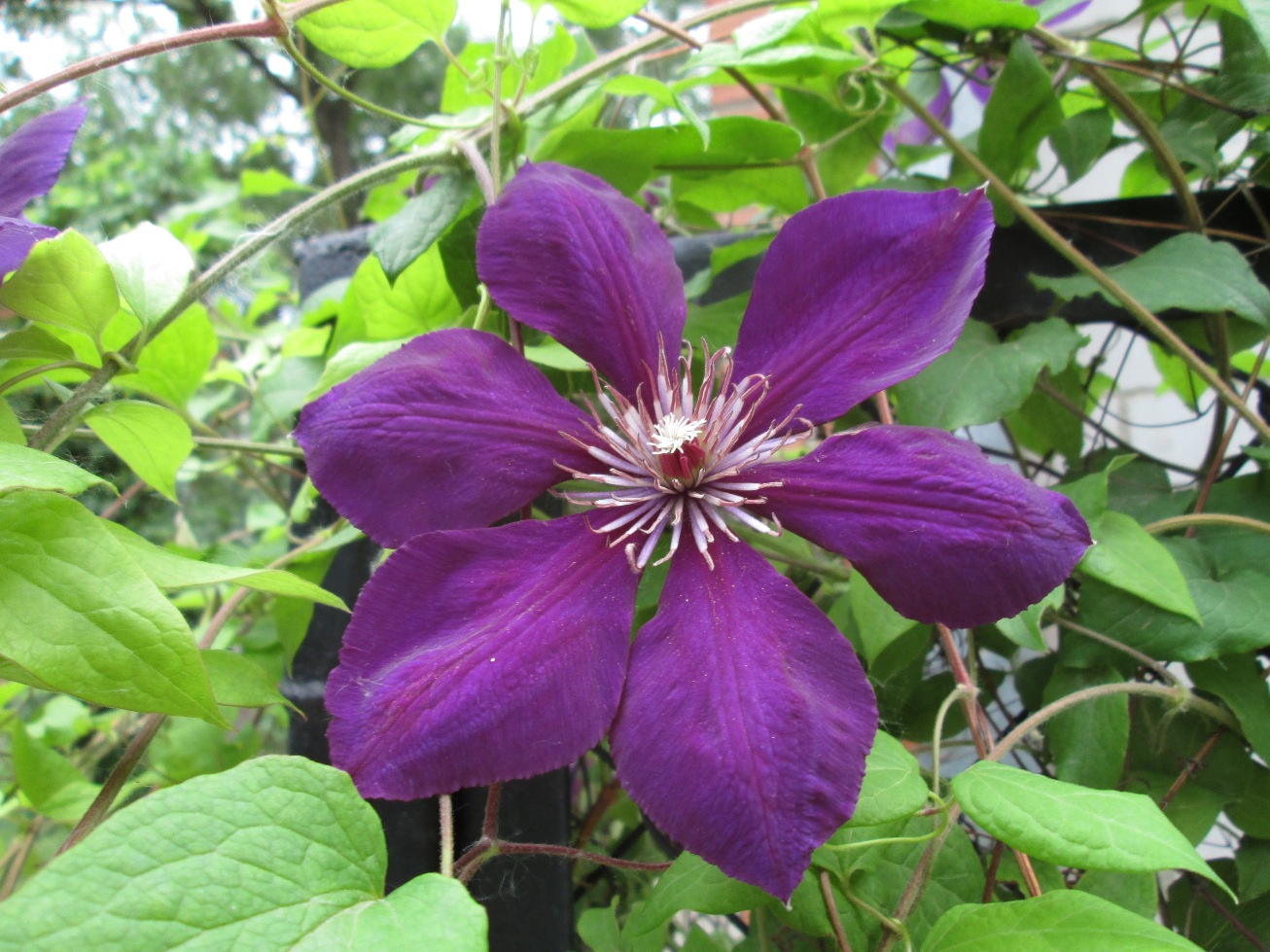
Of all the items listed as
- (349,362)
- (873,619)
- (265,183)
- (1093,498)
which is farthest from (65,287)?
(265,183)

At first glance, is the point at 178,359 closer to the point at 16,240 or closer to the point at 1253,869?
the point at 16,240

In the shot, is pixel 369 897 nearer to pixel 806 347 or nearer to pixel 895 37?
pixel 806 347

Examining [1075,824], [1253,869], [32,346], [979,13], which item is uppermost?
[979,13]

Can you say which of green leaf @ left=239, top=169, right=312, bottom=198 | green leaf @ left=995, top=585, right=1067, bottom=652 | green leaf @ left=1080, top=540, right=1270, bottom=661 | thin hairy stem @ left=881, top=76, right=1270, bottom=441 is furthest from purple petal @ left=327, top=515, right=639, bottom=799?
green leaf @ left=239, top=169, right=312, bottom=198

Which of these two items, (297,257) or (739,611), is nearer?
(739,611)

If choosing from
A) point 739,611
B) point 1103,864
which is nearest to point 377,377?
point 739,611

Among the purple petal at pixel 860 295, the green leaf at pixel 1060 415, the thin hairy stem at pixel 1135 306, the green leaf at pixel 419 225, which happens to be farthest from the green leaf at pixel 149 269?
the green leaf at pixel 1060 415

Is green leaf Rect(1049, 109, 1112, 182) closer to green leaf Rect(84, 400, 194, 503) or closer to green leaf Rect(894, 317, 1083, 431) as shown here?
green leaf Rect(894, 317, 1083, 431)

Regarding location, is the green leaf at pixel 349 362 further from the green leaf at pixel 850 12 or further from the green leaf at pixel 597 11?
the green leaf at pixel 850 12
